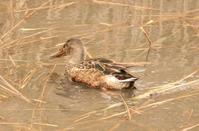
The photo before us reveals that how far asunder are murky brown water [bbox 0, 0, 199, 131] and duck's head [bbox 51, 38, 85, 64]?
17 cm

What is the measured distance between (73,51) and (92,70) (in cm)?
46

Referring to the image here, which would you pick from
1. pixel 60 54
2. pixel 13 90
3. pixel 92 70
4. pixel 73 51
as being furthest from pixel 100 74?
pixel 13 90

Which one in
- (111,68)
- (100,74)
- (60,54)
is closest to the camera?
(111,68)

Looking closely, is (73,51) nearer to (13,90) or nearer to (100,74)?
(100,74)

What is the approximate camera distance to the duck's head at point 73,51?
8.04 m

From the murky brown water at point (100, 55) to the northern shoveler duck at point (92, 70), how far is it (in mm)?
141

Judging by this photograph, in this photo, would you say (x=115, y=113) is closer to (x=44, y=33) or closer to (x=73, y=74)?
(x=73, y=74)

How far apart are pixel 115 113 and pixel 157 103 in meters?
0.45

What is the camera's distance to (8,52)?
8.29m

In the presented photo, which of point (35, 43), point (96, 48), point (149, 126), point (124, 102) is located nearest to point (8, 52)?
point (35, 43)

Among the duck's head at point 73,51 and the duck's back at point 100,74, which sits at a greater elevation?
the duck's head at point 73,51

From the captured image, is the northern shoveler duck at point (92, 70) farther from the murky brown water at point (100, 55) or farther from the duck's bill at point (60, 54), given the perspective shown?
the murky brown water at point (100, 55)

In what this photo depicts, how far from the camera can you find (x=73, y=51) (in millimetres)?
8070

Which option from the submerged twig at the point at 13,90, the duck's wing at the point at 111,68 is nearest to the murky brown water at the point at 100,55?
the submerged twig at the point at 13,90
